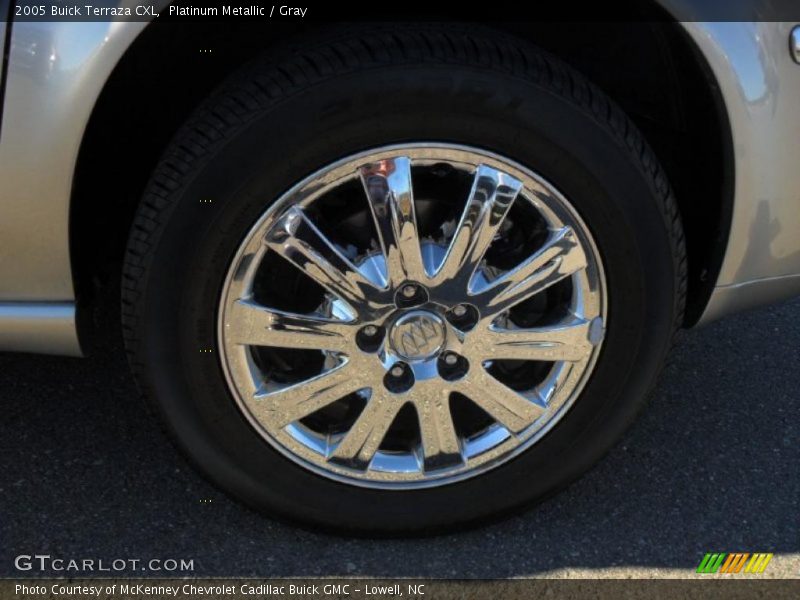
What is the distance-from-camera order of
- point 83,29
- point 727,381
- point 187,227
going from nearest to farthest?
point 83,29, point 187,227, point 727,381

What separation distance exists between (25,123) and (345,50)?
20.1 inches

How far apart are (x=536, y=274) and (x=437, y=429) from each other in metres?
0.35

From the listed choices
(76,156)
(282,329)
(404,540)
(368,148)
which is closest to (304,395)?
(282,329)

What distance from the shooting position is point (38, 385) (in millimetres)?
2203

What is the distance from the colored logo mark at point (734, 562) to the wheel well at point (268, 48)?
0.47 meters

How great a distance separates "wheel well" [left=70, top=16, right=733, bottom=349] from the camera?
63.9 inches

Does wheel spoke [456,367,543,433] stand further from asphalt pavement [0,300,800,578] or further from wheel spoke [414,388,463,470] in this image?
asphalt pavement [0,300,800,578]

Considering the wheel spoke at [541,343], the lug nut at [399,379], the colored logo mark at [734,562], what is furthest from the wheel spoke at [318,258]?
the colored logo mark at [734,562]

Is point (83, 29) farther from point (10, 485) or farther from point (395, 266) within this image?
point (10, 485)

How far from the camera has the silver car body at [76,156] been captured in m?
1.42

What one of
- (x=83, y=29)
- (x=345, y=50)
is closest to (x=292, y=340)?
(x=345, y=50)

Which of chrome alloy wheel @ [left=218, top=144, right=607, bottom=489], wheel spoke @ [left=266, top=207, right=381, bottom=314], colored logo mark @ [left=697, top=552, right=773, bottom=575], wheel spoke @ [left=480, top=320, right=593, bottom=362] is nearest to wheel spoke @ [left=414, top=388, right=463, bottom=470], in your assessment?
chrome alloy wheel @ [left=218, top=144, right=607, bottom=489]

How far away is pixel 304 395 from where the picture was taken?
1.71 meters

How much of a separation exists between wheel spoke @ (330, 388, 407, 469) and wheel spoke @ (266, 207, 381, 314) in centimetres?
19
